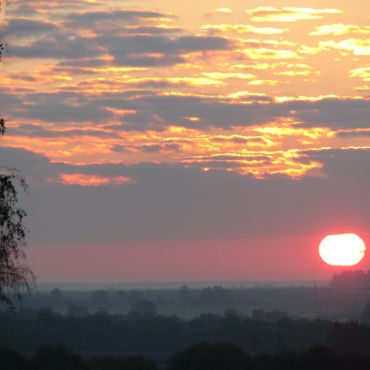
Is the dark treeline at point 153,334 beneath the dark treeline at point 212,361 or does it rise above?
above

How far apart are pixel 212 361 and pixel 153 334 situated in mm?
56141

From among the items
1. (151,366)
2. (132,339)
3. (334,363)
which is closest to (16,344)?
(132,339)

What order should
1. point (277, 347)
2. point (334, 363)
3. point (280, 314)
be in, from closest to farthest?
point (334, 363) → point (277, 347) → point (280, 314)

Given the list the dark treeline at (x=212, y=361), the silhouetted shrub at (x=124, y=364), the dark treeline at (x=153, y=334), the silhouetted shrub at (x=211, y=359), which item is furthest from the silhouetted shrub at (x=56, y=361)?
the dark treeline at (x=153, y=334)

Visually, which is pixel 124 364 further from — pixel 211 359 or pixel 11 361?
pixel 11 361

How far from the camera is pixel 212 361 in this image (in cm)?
6372

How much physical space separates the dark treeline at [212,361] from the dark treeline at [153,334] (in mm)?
30294

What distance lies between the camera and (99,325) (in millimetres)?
127500

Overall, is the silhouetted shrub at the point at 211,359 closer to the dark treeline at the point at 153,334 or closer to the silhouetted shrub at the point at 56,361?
the silhouetted shrub at the point at 56,361

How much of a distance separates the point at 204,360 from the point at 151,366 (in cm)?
328

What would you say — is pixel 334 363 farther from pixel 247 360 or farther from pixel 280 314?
pixel 280 314

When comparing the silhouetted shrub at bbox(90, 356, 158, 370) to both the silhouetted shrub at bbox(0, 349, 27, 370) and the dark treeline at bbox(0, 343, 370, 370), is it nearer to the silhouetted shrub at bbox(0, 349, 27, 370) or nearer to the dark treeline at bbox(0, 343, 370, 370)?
the dark treeline at bbox(0, 343, 370, 370)

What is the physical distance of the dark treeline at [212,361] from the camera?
60.2 m

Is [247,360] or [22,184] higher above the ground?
[22,184]
